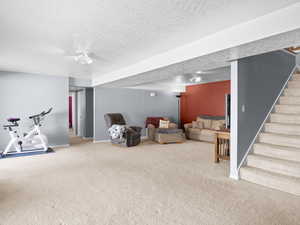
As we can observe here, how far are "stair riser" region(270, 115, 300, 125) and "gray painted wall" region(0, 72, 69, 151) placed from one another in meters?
5.73

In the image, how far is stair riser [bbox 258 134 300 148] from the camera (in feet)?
11.0

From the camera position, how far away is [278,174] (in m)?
2.99

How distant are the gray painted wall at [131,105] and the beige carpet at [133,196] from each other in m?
2.89

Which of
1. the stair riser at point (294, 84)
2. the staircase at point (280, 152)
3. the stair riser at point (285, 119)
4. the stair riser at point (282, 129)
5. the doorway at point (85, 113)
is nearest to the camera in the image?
the staircase at point (280, 152)

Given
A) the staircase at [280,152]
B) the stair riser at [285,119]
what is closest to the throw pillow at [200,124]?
the staircase at [280,152]

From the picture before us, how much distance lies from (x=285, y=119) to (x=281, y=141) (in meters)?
0.61

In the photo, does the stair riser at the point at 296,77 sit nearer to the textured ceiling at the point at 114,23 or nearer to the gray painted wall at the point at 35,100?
the textured ceiling at the point at 114,23

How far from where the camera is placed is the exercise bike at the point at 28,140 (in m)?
4.88

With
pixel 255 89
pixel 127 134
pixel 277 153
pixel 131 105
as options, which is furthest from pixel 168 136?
pixel 277 153

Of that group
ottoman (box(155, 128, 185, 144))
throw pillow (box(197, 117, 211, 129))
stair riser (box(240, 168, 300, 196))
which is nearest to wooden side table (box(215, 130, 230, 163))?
stair riser (box(240, 168, 300, 196))

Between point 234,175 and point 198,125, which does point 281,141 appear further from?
point 198,125

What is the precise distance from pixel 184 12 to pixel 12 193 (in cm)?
328

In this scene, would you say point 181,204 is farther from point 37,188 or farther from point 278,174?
point 37,188

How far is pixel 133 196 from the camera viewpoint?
2543 millimetres
